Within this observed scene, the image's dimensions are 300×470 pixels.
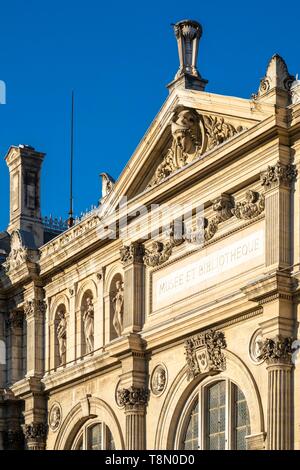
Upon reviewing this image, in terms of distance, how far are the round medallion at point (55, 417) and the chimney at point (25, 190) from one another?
21.7 ft

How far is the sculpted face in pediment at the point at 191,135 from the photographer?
41.1 meters

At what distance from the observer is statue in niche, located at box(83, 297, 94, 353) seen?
46.8 meters

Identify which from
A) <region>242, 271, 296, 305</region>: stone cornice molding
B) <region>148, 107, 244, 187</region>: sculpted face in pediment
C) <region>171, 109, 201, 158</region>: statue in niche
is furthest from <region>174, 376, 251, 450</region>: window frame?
<region>171, 109, 201, 158</region>: statue in niche

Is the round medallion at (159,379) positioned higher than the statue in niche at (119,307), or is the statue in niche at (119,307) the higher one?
the statue in niche at (119,307)

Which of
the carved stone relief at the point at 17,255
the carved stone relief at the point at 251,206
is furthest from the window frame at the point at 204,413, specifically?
the carved stone relief at the point at 17,255

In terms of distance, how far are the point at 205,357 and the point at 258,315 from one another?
100 inches

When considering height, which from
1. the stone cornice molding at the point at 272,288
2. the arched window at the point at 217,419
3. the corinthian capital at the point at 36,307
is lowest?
the arched window at the point at 217,419

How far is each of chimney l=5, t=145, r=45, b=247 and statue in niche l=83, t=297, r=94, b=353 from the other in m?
5.67

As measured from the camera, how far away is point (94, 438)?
152ft

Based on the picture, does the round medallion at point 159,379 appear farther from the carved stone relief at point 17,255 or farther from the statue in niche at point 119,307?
the carved stone relief at point 17,255

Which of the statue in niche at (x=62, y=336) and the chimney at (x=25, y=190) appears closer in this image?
the statue in niche at (x=62, y=336)

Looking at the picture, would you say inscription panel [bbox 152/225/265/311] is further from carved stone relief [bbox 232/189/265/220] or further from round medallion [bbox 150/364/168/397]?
round medallion [bbox 150/364/168/397]

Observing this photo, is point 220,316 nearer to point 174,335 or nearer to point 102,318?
point 174,335
